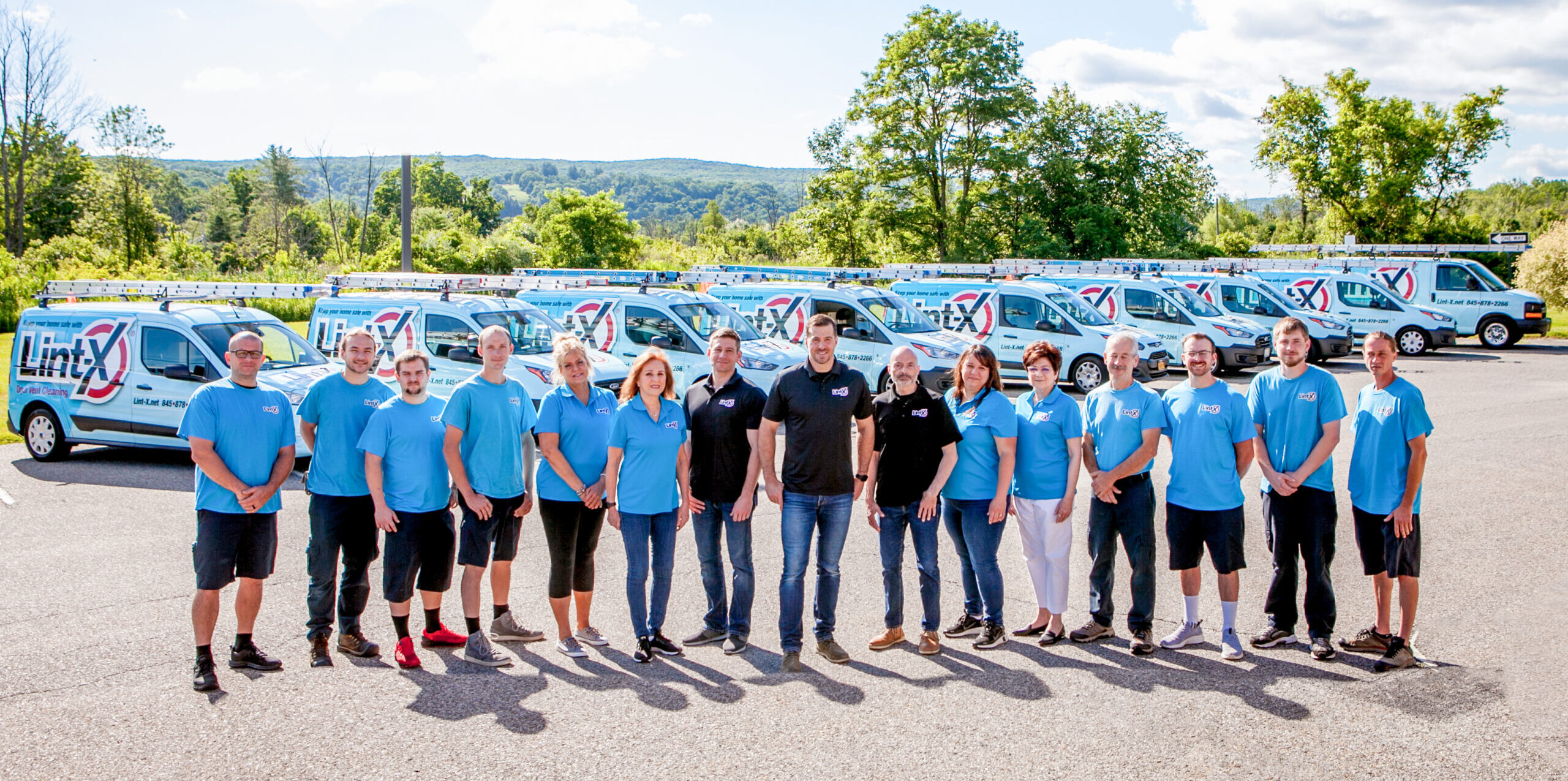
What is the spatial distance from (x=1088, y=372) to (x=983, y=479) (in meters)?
13.1

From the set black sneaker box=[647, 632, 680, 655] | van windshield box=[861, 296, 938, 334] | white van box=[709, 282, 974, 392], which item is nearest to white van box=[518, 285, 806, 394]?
white van box=[709, 282, 974, 392]

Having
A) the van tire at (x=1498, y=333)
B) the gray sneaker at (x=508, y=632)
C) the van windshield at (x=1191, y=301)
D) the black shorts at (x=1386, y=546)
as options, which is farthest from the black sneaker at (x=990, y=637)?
the van tire at (x=1498, y=333)

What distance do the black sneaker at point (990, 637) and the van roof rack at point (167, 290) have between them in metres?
10.3

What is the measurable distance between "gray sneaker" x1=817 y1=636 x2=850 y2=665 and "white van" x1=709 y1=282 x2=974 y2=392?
10.5m

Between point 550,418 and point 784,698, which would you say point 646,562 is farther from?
point 784,698

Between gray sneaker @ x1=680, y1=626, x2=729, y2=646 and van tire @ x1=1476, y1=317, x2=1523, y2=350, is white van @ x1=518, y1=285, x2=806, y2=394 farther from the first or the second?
van tire @ x1=1476, y1=317, x2=1523, y2=350

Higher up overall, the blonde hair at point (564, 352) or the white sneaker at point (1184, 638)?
the blonde hair at point (564, 352)

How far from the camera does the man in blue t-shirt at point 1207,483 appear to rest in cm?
571

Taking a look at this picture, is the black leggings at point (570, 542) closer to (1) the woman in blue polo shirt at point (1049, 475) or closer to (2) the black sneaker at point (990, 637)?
(2) the black sneaker at point (990, 637)

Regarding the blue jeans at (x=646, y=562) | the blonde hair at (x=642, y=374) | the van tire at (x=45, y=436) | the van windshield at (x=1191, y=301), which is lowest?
the van tire at (x=45, y=436)

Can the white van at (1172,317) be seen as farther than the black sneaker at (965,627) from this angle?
Yes

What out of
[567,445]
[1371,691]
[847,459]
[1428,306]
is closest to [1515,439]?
[1371,691]

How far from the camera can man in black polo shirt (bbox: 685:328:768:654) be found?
5.82 metres

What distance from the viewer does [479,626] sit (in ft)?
A: 18.9
